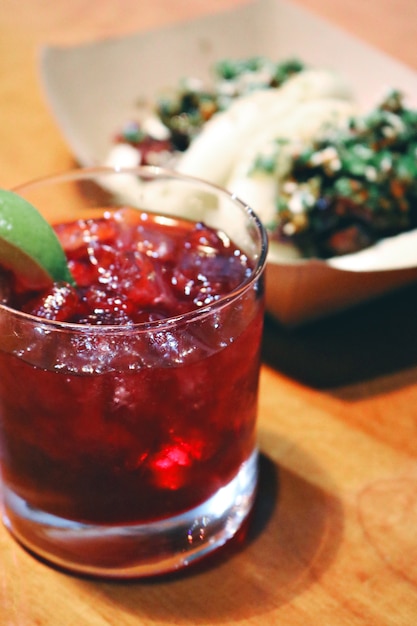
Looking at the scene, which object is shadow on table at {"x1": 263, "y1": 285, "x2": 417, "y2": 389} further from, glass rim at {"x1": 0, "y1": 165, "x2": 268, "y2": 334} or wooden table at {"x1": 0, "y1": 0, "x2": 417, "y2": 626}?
glass rim at {"x1": 0, "y1": 165, "x2": 268, "y2": 334}

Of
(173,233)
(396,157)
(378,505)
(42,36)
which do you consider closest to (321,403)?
(378,505)

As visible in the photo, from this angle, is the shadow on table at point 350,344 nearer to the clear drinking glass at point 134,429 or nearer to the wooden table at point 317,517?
the wooden table at point 317,517

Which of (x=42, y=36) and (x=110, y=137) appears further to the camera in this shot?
(x=42, y=36)

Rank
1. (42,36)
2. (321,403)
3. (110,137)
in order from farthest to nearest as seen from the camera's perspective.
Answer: (42,36)
(110,137)
(321,403)

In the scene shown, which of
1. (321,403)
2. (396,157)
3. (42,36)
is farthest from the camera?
(42,36)

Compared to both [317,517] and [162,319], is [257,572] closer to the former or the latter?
[317,517]

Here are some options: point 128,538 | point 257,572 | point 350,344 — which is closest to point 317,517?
point 257,572

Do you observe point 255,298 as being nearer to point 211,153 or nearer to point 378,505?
point 378,505
